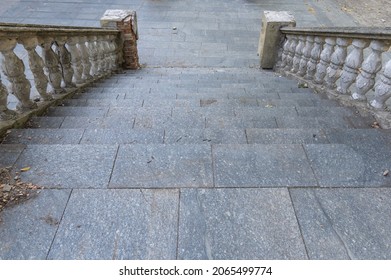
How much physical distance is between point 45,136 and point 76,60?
201cm

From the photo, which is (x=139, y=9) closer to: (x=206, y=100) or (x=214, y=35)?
(x=214, y=35)

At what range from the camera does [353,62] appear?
10.5ft

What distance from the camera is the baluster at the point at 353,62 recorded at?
10.3ft

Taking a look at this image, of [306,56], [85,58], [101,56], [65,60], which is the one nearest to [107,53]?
[101,56]

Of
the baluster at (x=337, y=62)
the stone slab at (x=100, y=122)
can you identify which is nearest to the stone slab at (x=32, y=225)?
the stone slab at (x=100, y=122)

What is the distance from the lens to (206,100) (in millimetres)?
3953

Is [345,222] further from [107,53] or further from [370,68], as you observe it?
[107,53]

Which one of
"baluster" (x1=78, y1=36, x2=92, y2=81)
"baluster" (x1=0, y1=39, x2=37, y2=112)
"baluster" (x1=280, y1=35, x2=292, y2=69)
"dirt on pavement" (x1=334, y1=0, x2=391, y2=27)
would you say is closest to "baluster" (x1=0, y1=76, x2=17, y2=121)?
"baluster" (x1=0, y1=39, x2=37, y2=112)

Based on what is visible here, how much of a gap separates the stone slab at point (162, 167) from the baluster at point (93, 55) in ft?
10.9

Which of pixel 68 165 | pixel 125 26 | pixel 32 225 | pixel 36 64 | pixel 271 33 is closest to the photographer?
pixel 32 225

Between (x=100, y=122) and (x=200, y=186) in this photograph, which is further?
(x=100, y=122)

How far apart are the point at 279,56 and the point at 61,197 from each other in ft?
19.8

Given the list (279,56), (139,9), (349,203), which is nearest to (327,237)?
(349,203)

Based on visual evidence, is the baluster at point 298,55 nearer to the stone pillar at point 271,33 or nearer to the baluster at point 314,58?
the baluster at point 314,58
